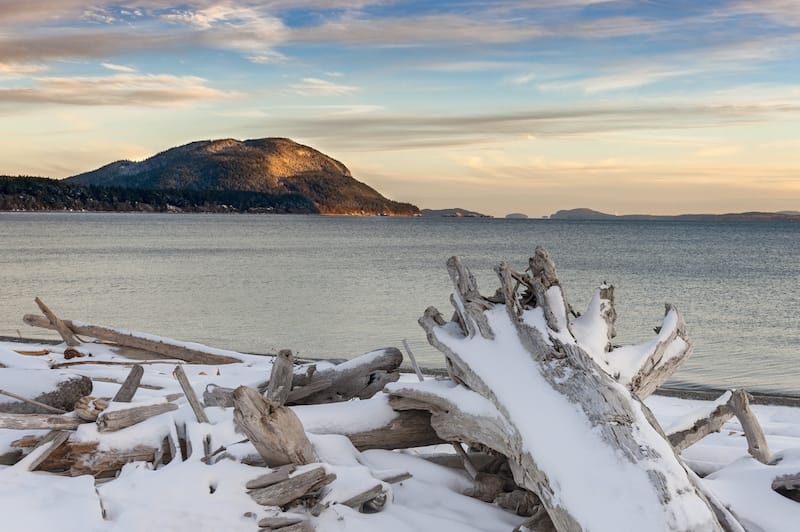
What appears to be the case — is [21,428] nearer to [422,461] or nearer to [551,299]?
[422,461]

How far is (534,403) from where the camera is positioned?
5.00 m

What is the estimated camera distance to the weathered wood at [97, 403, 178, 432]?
5.72 meters

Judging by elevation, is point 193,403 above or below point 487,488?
above

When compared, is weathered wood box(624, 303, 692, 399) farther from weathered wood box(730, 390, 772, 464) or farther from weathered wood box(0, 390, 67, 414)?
weathered wood box(0, 390, 67, 414)

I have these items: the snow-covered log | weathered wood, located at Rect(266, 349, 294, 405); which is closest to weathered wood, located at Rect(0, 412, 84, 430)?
weathered wood, located at Rect(266, 349, 294, 405)

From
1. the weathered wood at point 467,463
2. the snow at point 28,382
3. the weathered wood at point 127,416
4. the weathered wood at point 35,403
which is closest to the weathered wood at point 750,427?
the weathered wood at point 467,463

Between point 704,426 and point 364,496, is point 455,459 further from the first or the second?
point 704,426

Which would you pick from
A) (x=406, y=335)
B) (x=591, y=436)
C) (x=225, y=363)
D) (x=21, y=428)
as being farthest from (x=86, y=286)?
(x=591, y=436)

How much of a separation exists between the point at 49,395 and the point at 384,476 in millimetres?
2827

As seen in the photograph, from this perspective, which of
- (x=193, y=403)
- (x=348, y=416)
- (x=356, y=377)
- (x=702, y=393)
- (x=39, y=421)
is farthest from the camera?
(x=702, y=393)

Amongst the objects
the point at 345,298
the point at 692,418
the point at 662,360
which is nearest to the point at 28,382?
the point at 662,360

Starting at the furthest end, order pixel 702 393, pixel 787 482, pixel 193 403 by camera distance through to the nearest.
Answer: pixel 702 393, pixel 193 403, pixel 787 482

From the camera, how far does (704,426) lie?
597 cm

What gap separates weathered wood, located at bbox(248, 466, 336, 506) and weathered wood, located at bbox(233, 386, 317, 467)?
0.23 metres
